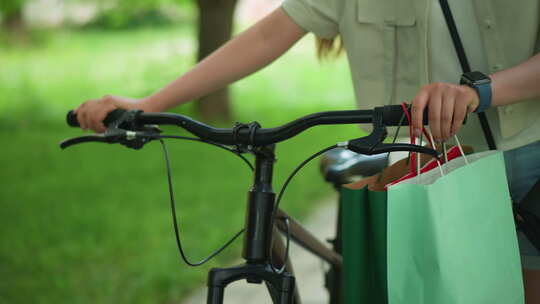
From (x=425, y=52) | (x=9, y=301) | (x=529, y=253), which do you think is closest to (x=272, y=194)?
(x=425, y=52)

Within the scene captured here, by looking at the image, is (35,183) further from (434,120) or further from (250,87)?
(250,87)

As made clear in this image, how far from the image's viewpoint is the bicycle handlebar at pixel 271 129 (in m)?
1.59

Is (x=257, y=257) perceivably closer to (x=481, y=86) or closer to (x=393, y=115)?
(x=393, y=115)

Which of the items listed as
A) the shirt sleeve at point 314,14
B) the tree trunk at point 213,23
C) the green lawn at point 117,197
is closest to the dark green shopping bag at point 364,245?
the shirt sleeve at point 314,14

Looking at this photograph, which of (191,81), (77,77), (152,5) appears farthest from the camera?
(77,77)

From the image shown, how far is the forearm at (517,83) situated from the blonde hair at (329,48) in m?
0.84

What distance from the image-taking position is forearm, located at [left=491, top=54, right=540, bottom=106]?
1.62 metres

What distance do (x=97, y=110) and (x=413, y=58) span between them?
896 mm

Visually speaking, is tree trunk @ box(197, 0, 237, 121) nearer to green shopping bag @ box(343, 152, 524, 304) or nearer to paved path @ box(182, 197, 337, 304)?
paved path @ box(182, 197, 337, 304)

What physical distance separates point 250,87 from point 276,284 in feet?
44.0

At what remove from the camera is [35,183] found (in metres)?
7.50

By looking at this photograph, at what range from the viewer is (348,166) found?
3004 mm

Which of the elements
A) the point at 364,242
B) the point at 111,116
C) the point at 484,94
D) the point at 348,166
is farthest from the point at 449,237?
the point at 348,166

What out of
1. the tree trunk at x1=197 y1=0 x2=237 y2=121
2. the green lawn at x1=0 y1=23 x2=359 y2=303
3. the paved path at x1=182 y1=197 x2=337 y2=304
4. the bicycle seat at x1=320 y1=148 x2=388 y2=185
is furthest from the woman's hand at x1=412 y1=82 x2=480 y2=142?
the tree trunk at x1=197 y1=0 x2=237 y2=121
